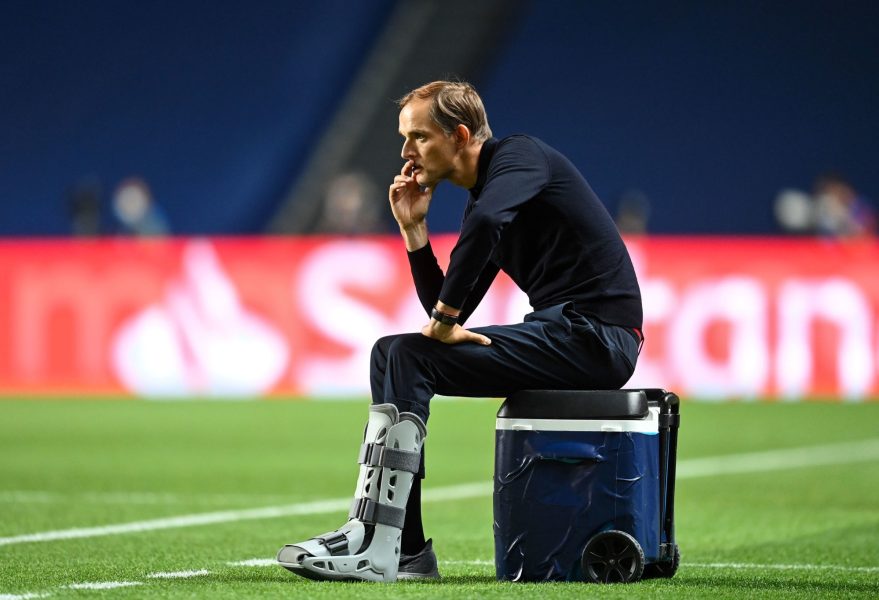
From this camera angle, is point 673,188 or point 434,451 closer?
point 434,451

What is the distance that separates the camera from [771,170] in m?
25.4

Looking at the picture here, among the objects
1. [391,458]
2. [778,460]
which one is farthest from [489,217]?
[778,460]

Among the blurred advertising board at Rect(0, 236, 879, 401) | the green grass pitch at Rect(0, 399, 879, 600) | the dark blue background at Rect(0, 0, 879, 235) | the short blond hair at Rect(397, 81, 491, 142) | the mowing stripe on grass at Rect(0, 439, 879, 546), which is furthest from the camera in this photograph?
the dark blue background at Rect(0, 0, 879, 235)

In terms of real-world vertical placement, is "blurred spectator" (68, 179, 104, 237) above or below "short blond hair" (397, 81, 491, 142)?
above

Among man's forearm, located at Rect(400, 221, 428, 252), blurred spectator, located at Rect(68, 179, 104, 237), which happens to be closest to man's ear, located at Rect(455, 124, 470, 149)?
man's forearm, located at Rect(400, 221, 428, 252)

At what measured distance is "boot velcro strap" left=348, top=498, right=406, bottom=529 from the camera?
5.25m

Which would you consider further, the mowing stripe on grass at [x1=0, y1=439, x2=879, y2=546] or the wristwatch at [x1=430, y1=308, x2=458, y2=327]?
the mowing stripe on grass at [x1=0, y1=439, x2=879, y2=546]

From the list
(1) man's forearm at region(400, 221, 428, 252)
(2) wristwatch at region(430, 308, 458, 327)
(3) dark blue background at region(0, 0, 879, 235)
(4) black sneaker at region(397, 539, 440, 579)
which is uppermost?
(3) dark blue background at region(0, 0, 879, 235)

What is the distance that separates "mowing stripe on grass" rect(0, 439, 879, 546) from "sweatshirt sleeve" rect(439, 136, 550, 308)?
2.42 meters

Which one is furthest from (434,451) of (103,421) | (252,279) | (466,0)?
(466,0)

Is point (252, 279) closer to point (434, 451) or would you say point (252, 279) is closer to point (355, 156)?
point (434, 451)

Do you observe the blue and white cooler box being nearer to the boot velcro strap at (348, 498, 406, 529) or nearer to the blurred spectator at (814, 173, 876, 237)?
the boot velcro strap at (348, 498, 406, 529)

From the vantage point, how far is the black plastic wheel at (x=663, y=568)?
5.55 metres

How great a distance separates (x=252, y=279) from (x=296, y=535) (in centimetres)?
1050
